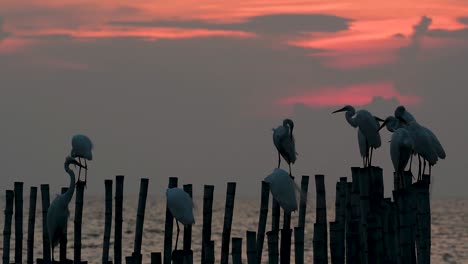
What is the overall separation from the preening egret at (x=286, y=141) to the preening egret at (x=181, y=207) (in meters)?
3.89

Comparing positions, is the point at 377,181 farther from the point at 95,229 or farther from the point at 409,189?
the point at 95,229

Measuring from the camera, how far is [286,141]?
22.5m

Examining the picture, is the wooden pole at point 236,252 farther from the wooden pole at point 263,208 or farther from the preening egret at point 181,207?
the wooden pole at point 263,208

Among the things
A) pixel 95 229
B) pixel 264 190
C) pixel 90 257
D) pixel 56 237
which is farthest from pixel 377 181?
pixel 95 229

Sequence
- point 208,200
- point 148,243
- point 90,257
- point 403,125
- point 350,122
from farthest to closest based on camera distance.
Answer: point 148,243
point 90,257
point 350,122
point 403,125
point 208,200

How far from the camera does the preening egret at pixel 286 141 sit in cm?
2253

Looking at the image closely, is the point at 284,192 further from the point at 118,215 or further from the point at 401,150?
the point at 118,215

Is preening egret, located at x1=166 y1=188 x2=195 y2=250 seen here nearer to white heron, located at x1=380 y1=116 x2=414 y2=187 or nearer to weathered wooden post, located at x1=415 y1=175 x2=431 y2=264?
white heron, located at x1=380 y1=116 x2=414 y2=187

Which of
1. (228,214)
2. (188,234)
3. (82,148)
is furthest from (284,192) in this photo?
(82,148)

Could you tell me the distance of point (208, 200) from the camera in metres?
19.1

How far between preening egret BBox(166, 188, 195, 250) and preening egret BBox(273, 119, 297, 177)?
3.89 meters

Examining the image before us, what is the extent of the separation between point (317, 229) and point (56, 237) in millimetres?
5660

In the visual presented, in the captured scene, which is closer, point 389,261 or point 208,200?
point 389,261

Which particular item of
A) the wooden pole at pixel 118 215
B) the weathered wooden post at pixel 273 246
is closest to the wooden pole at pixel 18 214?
the wooden pole at pixel 118 215
